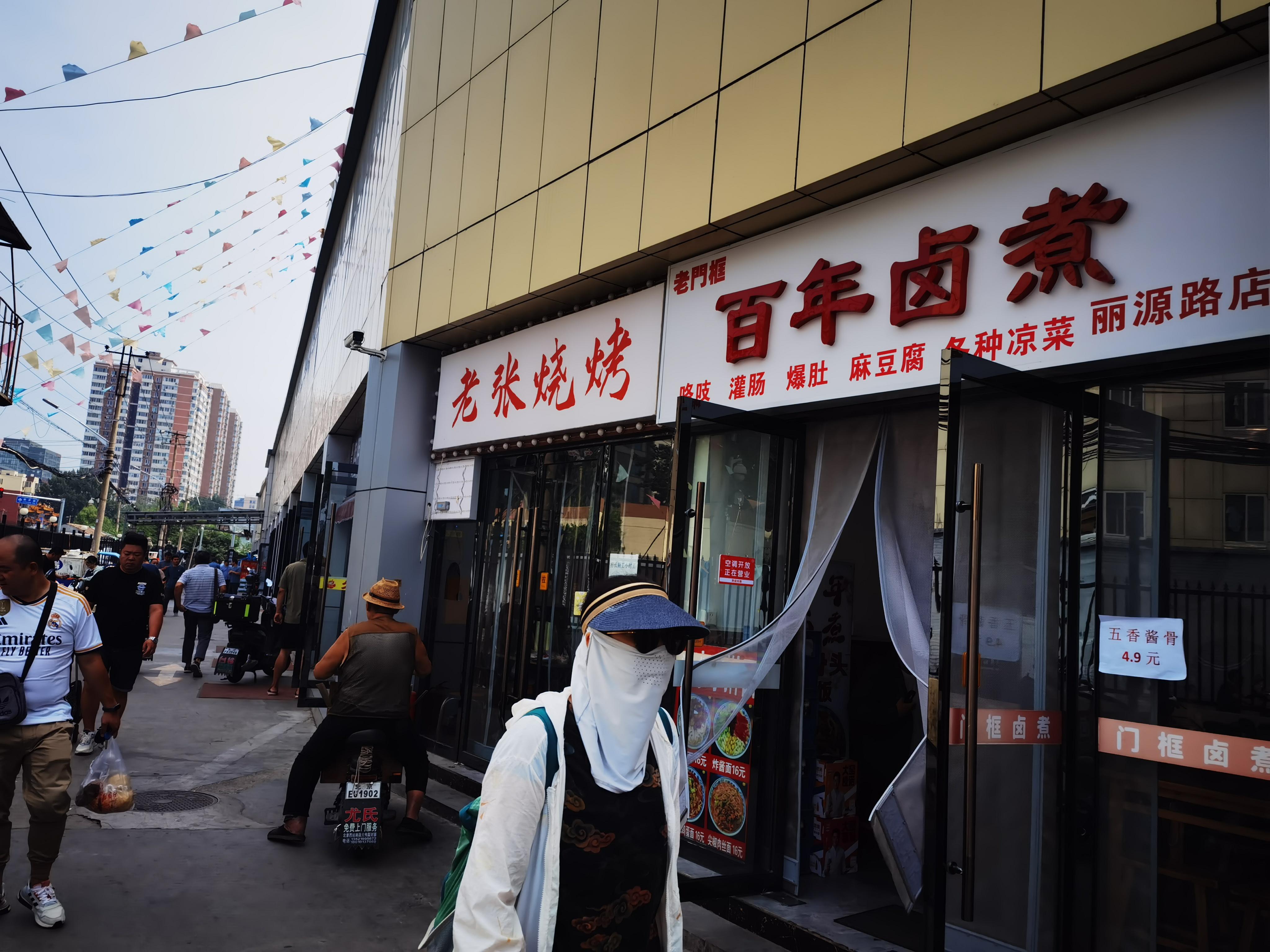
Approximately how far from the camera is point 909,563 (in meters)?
4.73

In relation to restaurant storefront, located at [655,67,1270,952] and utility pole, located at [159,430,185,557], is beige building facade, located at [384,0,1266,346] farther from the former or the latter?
utility pole, located at [159,430,185,557]

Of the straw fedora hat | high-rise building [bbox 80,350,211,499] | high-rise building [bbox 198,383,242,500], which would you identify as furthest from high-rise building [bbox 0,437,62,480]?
the straw fedora hat

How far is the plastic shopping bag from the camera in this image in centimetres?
436

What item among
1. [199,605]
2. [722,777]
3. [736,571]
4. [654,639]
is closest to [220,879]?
[722,777]

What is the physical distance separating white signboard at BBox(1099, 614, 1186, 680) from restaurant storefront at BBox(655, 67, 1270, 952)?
0.01m

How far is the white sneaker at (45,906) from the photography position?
4.15m

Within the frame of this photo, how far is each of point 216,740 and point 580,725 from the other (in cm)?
800

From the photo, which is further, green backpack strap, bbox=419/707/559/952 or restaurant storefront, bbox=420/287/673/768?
restaurant storefront, bbox=420/287/673/768

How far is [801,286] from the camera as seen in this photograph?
5.17 metres

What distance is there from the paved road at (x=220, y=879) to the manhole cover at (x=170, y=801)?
3.3 inches

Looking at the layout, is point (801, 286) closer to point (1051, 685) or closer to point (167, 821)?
point (1051, 685)

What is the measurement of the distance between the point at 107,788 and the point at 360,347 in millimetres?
6415

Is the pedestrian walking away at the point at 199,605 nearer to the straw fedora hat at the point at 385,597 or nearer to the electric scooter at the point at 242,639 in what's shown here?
the electric scooter at the point at 242,639

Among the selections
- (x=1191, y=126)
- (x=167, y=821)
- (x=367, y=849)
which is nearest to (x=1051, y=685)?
(x=1191, y=126)
